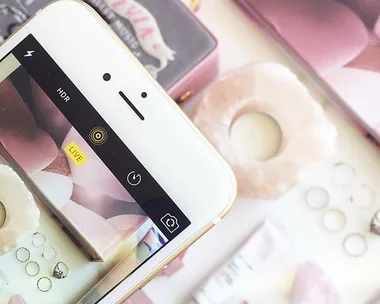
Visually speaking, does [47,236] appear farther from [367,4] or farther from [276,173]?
[367,4]

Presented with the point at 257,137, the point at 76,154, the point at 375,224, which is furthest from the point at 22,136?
the point at 375,224

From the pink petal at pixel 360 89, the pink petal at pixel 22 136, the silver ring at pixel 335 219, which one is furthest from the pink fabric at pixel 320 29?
the pink petal at pixel 22 136

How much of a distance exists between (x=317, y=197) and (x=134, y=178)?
19 centimetres

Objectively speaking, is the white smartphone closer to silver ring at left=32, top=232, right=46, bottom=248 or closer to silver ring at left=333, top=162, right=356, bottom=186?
silver ring at left=32, top=232, right=46, bottom=248

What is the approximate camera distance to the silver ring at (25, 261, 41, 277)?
435 millimetres

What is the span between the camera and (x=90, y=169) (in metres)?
0.40

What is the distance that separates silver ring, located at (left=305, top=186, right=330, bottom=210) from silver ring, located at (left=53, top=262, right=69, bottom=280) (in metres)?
0.20

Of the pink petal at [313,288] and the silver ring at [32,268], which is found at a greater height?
the silver ring at [32,268]

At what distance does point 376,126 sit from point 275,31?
11cm

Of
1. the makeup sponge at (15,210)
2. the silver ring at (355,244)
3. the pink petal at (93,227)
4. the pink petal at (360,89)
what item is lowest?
the silver ring at (355,244)

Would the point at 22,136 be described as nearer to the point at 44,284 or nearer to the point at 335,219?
the point at 44,284

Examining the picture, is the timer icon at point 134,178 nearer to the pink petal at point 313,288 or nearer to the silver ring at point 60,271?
the silver ring at point 60,271

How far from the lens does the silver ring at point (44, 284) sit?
1.41 ft

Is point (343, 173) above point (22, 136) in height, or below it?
below
